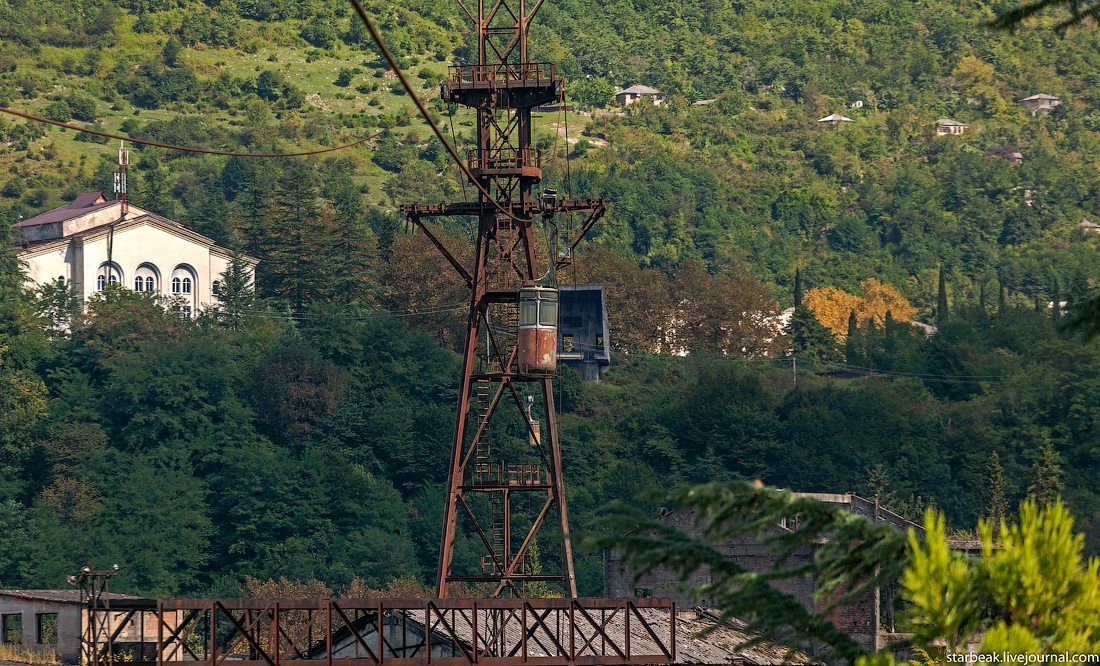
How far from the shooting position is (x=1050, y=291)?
152 metres

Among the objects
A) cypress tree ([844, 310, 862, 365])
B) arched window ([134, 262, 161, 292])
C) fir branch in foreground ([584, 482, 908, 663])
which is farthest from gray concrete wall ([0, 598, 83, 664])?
cypress tree ([844, 310, 862, 365])

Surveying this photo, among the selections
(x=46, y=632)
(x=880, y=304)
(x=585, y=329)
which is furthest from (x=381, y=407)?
(x=880, y=304)

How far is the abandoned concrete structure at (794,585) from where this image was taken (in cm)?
5019

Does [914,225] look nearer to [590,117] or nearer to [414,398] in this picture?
[590,117]

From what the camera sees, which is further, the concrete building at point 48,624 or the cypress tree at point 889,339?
the cypress tree at point 889,339

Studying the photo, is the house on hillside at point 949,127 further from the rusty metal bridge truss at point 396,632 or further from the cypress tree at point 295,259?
the rusty metal bridge truss at point 396,632

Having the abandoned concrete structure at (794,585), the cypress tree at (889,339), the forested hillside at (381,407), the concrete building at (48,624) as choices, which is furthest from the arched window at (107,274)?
the concrete building at (48,624)

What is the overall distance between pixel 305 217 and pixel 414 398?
63.5 ft

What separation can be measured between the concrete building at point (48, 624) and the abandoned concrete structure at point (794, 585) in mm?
15416

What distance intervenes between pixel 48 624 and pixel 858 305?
96.3m

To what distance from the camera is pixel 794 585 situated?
56.8 m

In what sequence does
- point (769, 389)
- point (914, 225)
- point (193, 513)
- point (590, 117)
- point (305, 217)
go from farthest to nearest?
1. point (590, 117)
2. point (914, 225)
3. point (305, 217)
4. point (769, 389)
5. point (193, 513)

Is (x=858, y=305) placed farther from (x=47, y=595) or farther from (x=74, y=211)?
(x=47, y=595)

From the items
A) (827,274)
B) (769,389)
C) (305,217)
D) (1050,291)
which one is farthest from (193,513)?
(1050,291)
